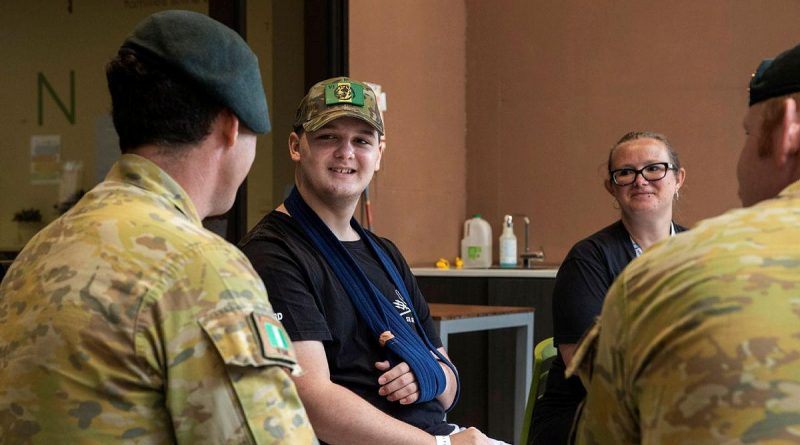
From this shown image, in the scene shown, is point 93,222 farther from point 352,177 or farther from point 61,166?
point 61,166

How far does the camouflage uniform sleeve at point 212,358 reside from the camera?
3.53ft

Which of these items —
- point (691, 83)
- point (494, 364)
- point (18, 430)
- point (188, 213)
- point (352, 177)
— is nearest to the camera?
point (18, 430)

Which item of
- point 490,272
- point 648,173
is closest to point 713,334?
point 648,173

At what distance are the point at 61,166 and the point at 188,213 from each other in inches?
169

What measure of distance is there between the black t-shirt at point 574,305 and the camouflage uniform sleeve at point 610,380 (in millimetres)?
1140

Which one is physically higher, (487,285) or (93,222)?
(93,222)

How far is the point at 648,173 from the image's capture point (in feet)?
8.98

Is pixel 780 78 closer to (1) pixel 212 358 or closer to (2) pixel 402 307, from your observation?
(1) pixel 212 358

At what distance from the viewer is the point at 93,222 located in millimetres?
1157

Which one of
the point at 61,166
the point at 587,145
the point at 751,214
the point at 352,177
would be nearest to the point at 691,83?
the point at 587,145

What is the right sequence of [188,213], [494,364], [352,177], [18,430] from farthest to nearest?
[494,364], [352,177], [188,213], [18,430]

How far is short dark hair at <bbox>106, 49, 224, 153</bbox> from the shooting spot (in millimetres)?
1243

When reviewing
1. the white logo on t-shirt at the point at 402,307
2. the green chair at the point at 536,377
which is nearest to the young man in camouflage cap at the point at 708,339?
the white logo on t-shirt at the point at 402,307

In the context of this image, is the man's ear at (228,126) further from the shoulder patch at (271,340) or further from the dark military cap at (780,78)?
the dark military cap at (780,78)
